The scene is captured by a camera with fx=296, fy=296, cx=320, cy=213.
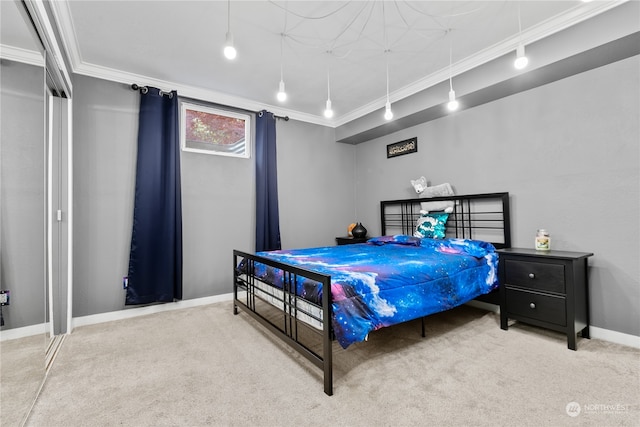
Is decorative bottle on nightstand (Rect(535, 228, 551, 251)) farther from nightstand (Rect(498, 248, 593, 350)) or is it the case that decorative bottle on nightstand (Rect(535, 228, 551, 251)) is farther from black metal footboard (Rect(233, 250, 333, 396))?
black metal footboard (Rect(233, 250, 333, 396))

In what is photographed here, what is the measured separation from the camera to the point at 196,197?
12.0ft

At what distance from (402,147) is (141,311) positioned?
3.92 meters

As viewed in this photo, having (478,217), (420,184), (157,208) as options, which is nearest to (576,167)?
(478,217)

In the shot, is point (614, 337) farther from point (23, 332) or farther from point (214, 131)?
point (214, 131)

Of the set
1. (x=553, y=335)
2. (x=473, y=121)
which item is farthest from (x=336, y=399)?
(x=473, y=121)

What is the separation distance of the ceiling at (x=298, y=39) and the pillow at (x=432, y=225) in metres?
1.41

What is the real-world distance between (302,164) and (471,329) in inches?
122

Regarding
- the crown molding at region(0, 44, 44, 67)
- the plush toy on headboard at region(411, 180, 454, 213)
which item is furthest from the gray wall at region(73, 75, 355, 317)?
the plush toy on headboard at region(411, 180, 454, 213)

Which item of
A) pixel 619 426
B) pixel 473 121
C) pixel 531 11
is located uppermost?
pixel 531 11

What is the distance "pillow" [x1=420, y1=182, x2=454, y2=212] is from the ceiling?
1.07 m

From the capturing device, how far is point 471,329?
108 inches

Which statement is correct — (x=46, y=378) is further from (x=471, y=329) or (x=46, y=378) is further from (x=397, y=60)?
(x=397, y=60)

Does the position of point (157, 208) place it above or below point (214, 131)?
below

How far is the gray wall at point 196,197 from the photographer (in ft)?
9.98
